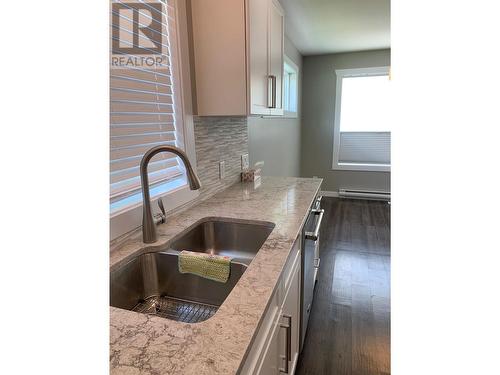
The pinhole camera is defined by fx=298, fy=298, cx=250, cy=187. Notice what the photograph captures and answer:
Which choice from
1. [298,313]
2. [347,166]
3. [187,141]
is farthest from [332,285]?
[347,166]

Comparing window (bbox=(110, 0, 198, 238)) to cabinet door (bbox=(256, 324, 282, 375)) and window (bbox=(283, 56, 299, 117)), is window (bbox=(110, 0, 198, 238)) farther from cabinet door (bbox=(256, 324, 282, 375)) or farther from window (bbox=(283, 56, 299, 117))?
window (bbox=(283, 56, 299, 117))

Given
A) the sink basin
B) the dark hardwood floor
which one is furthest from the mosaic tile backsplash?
the dark hardwood floor

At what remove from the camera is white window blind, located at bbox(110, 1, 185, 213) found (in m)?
1.16

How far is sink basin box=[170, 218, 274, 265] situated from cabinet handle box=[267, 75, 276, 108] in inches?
35.6

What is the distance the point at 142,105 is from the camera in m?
1.29

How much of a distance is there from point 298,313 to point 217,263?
0.74 m

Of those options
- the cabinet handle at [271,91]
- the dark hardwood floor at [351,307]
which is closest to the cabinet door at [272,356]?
the dark hardwood floor at [351,307]

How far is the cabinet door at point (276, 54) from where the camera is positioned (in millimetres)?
1997

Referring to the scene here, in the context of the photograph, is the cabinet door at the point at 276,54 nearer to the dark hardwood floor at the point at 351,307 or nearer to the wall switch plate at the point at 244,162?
the wall switch plate at the point at 244,162

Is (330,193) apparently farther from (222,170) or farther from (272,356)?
(272,356)

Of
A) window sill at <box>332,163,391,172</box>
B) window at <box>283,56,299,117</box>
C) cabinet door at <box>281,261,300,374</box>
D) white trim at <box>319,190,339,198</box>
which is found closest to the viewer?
cabinet door at <box>281,261,300,374</box>

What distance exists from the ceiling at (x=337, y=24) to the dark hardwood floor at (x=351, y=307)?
244 cm
